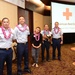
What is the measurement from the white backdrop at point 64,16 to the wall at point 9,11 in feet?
11.1

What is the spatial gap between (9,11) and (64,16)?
14.8ft

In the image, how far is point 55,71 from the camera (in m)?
4.26

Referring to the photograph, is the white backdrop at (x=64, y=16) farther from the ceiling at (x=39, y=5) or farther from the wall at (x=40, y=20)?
the wall at (x=40, y=20)

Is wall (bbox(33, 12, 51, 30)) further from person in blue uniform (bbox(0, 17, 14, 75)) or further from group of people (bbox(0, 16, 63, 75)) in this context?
person in blue uniform (bbox(0, 17, 14, 75))

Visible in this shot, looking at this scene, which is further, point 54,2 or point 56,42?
point 54,2

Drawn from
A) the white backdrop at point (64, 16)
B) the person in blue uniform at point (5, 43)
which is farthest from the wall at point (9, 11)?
the white backdrop at point (64, 16)

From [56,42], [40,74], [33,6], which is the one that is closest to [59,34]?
[56,42]

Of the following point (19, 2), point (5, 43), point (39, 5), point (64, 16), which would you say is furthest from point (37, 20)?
point (5, 43)

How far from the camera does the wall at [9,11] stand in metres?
4.49

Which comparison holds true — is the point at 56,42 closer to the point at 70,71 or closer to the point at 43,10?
the point at 70,71

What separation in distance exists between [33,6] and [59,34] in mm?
2463

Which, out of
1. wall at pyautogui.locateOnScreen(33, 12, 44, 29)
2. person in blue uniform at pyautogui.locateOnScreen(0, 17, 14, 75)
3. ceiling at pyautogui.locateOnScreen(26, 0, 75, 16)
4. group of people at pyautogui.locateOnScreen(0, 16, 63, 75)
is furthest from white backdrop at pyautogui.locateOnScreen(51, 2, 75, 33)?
person in blue uniform at pyautogui.locateOnScreen(0, 17, 14, 75)

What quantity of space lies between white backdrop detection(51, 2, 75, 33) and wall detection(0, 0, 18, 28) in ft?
11.1

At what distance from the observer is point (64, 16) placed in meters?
8.80
